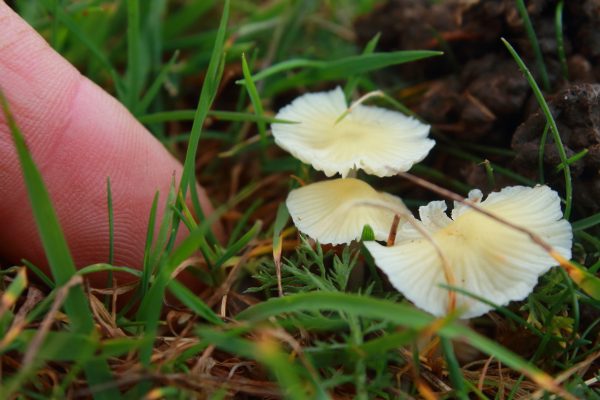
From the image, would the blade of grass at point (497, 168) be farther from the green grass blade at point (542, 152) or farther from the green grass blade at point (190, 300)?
the green grass blade at point (190, 300)

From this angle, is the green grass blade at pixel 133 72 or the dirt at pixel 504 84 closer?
the dirt at pixel 504 84

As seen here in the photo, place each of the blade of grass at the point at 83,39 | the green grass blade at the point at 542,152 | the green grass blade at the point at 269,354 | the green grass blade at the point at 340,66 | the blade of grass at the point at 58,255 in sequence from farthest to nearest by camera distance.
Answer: the blade of grass at the point at 83,39 → the green grass blade at the point at 340,66 → the green grass blade at the point at 542,152 → the blade of grass at the point at 58,255 → the green grass blade at the point at 269,354

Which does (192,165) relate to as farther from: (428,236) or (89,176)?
(428,236)

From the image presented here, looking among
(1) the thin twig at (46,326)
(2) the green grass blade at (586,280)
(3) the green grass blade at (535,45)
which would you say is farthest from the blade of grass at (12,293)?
(3) the green grass blade at (535,45)

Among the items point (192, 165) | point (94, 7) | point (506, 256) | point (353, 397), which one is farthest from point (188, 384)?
point (94, 7)

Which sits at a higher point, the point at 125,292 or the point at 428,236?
the point at 428,236

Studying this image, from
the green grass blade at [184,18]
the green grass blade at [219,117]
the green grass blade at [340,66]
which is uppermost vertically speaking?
the green grass blade at [184,18]

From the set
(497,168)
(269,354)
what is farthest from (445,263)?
(497,168)

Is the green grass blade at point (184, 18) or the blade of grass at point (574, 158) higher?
the green grass blade at point (184, 18)
